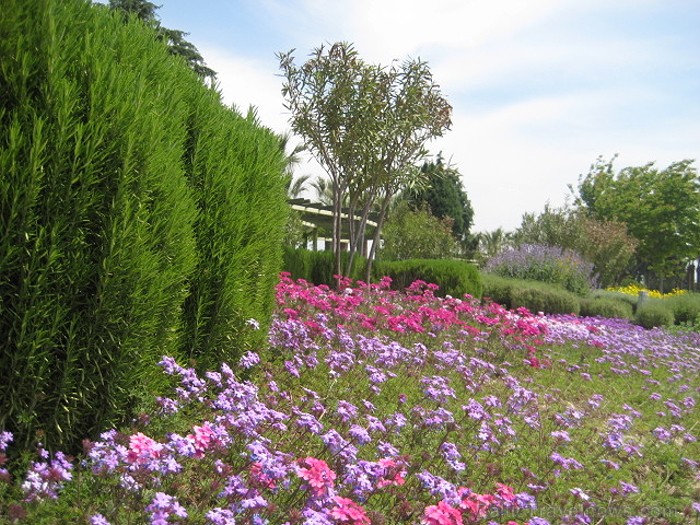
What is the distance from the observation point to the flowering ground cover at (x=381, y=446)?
2.63 m

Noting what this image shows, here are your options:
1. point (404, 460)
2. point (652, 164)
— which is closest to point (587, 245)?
point (652, 164)

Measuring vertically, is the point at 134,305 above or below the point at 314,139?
below

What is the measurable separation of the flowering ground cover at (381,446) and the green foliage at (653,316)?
8822mm

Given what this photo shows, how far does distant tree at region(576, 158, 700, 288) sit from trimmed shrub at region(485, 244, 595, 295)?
19.0 m

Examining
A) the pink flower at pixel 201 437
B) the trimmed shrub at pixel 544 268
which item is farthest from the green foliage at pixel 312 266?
the pink flower at pixel 201 437

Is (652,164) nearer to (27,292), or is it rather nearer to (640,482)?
(640,482)

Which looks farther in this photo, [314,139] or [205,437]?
[314,139]

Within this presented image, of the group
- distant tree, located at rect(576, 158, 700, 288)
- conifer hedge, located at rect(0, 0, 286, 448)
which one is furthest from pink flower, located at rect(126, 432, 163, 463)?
distant tree, located at rect(576, 158, 700, 288)

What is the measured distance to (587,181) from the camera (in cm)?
4569

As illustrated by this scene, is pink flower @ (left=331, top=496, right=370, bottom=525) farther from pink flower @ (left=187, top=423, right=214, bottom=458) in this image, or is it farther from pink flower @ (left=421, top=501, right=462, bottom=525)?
pink flower @ (left=187, top=423, right=214, bottom=458)

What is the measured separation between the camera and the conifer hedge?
2.94m

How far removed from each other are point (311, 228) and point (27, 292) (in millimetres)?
28624

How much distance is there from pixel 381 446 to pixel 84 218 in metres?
1.87

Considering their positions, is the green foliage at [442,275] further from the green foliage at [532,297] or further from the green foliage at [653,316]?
the green foliage at [653,316]
